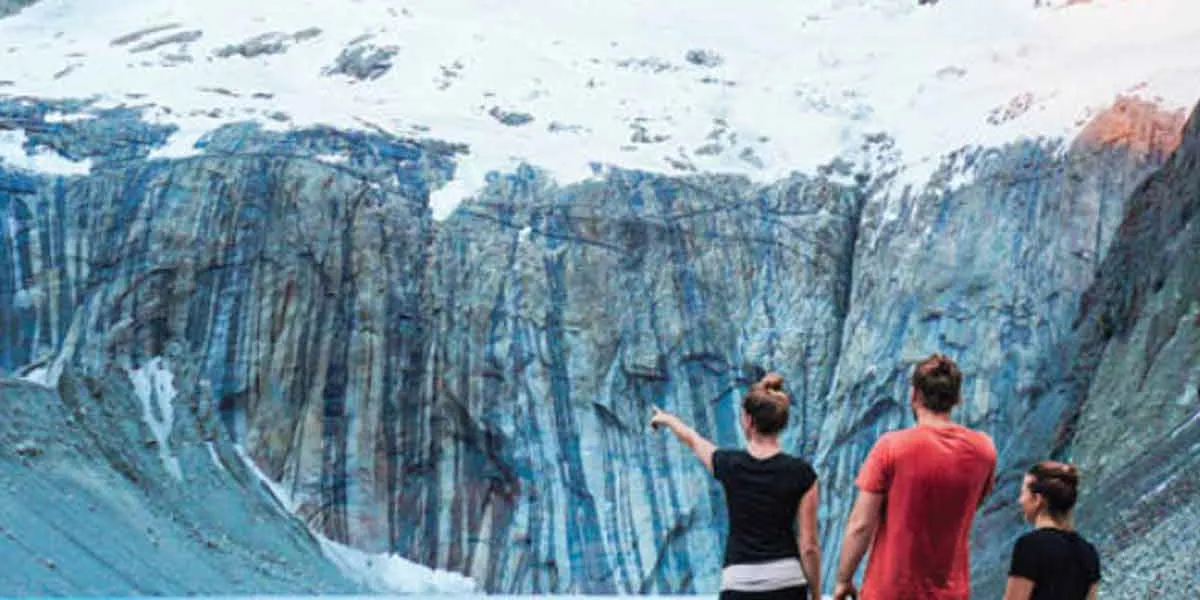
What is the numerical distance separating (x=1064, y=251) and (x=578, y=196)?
14122 mm

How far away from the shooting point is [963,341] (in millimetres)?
47281

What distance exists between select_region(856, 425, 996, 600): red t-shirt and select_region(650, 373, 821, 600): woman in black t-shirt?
9.5 inches

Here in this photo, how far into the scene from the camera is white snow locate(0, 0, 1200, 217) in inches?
2052

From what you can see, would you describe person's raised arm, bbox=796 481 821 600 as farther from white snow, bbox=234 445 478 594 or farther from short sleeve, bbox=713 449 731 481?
white snow, bbox=234 445 478 594

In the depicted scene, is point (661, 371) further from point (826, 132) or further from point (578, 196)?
point (826, 132)

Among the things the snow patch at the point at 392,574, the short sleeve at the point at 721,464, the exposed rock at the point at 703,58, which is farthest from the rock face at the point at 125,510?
the short sleeve at the point at 721,464

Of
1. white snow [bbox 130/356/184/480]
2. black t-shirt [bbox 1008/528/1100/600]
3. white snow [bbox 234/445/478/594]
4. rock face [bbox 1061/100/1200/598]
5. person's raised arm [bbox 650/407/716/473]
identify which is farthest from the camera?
white snow [bbox 234/445/478/594]

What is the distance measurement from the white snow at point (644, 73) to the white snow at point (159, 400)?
771 cm

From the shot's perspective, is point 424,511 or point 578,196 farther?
point 578,196

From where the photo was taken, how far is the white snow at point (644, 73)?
52.1 m

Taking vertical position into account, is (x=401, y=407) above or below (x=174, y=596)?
below

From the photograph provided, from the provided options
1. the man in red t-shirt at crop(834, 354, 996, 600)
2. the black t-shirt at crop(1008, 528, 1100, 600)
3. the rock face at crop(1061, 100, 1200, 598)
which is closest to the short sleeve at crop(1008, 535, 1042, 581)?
the black t-shirt at crop(1008, 528, 1100, 600)

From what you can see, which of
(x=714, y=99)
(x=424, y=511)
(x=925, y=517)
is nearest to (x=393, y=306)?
(x=424, y=511)

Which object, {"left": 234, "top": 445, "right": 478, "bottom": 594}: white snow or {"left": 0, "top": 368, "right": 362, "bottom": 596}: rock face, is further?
{"left": 234, "top": 445, "right": 478, "bottom": 594}: white snow
